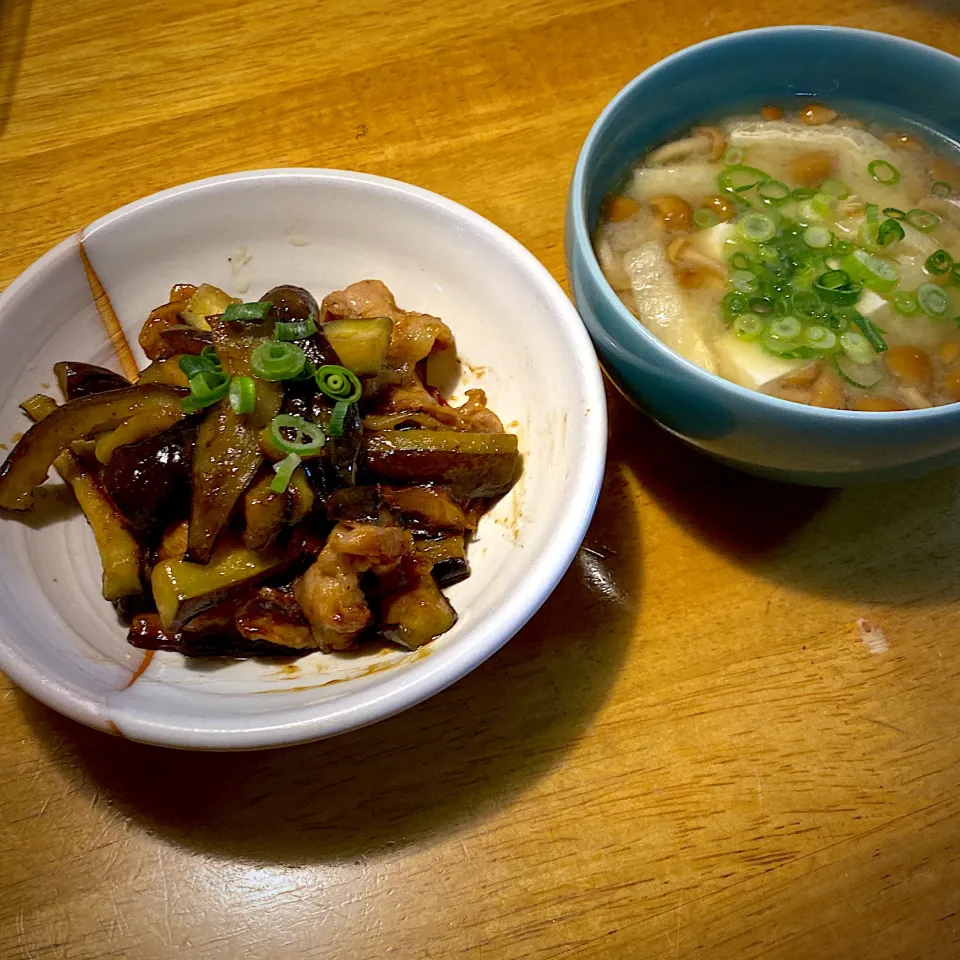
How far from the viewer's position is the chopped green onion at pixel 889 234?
1.72m

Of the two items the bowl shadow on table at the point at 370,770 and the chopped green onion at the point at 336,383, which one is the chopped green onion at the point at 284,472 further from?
the bowl shadow on table at the point at 370,770

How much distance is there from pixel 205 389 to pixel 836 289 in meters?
1.28

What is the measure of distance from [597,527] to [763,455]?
17.0 inches

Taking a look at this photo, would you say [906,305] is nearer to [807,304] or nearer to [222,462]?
[807,304]

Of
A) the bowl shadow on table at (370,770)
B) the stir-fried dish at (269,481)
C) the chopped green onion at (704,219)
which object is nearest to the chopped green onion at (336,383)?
the stir-fried dish at (269,481)

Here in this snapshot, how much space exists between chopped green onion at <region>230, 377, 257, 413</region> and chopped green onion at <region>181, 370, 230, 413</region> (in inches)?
0.9

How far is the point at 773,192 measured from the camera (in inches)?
71.4

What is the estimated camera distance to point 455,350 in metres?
1.79

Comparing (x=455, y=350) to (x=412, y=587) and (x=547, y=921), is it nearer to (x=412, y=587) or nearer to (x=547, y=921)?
(x=412, y=587)

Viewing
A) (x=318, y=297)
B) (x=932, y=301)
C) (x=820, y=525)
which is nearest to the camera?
(x=932, y=301)

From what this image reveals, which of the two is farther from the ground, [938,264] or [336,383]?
[336,383]

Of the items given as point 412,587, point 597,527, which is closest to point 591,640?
point 597,527

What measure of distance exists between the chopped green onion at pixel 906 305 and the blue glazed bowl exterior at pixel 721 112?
359mm

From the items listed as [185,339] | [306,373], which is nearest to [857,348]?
[306,373]
